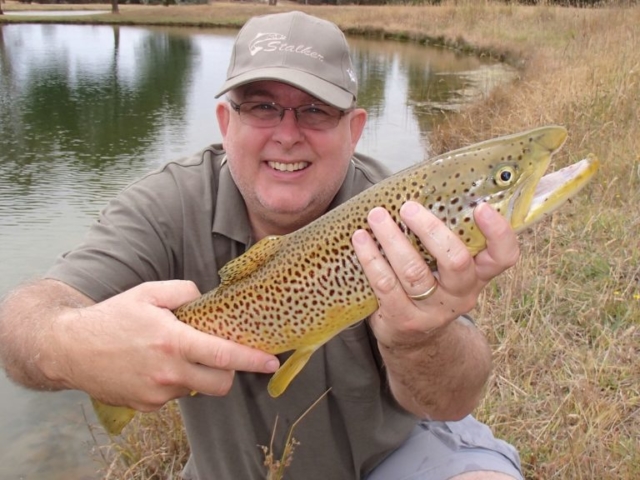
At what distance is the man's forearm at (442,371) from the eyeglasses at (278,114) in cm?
113

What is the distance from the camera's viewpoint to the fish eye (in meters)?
2.02

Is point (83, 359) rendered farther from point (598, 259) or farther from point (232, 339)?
point (598, 259)

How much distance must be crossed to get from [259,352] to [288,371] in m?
0.17

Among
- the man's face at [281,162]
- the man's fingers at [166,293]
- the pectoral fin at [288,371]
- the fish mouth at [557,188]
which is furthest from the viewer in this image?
the man's face at [281,162]

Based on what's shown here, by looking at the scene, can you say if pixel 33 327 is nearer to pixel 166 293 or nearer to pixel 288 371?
pixel 166 293

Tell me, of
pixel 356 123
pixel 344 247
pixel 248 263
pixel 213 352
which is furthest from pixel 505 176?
pixel 356 123

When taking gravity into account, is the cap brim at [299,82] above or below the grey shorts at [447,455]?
above

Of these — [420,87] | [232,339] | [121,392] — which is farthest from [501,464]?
[420,87]

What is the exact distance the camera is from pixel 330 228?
2256 millimetres

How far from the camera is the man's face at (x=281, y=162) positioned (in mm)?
2906

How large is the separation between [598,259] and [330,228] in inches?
129

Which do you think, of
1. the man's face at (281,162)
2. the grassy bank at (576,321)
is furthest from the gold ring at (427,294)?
the grassy bank at (576,321)

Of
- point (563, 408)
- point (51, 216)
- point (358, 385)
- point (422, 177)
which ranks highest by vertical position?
point (422, 177)

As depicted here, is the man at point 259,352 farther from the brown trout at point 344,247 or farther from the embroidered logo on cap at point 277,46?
the brown trout at point 344,247
